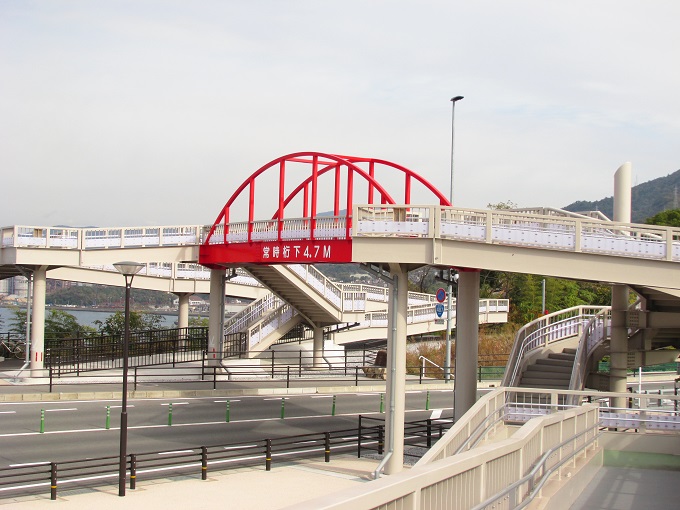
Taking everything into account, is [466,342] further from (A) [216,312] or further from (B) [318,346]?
(B) [318,346]

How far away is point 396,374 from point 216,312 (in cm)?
1751

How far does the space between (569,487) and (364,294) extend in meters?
32.0

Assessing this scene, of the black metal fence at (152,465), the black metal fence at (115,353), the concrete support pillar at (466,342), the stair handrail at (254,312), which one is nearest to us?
the black metal fence at (152,465)

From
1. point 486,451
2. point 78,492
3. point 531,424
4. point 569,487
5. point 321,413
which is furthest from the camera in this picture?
point 321,413

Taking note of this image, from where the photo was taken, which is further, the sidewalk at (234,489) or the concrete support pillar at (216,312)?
the concrete support pillar at (216,312)

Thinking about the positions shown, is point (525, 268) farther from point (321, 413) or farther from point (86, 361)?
point (86, 361)

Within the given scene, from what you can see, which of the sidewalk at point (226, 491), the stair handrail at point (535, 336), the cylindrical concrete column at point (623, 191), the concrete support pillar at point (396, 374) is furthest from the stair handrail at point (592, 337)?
the sidewalk at point (226, 491)

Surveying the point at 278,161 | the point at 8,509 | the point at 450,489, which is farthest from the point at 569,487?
the point at 278,161

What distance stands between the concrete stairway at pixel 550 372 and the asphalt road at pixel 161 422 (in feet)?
9.67

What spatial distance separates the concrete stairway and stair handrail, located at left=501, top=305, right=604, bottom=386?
441 mm

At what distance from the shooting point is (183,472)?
2003cm

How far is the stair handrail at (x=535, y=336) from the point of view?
2405 cm

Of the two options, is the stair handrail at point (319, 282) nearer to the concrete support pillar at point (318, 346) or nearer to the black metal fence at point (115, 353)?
the concrete support pillar at point (318, 346)

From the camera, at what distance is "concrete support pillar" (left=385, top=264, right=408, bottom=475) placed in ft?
65.1
